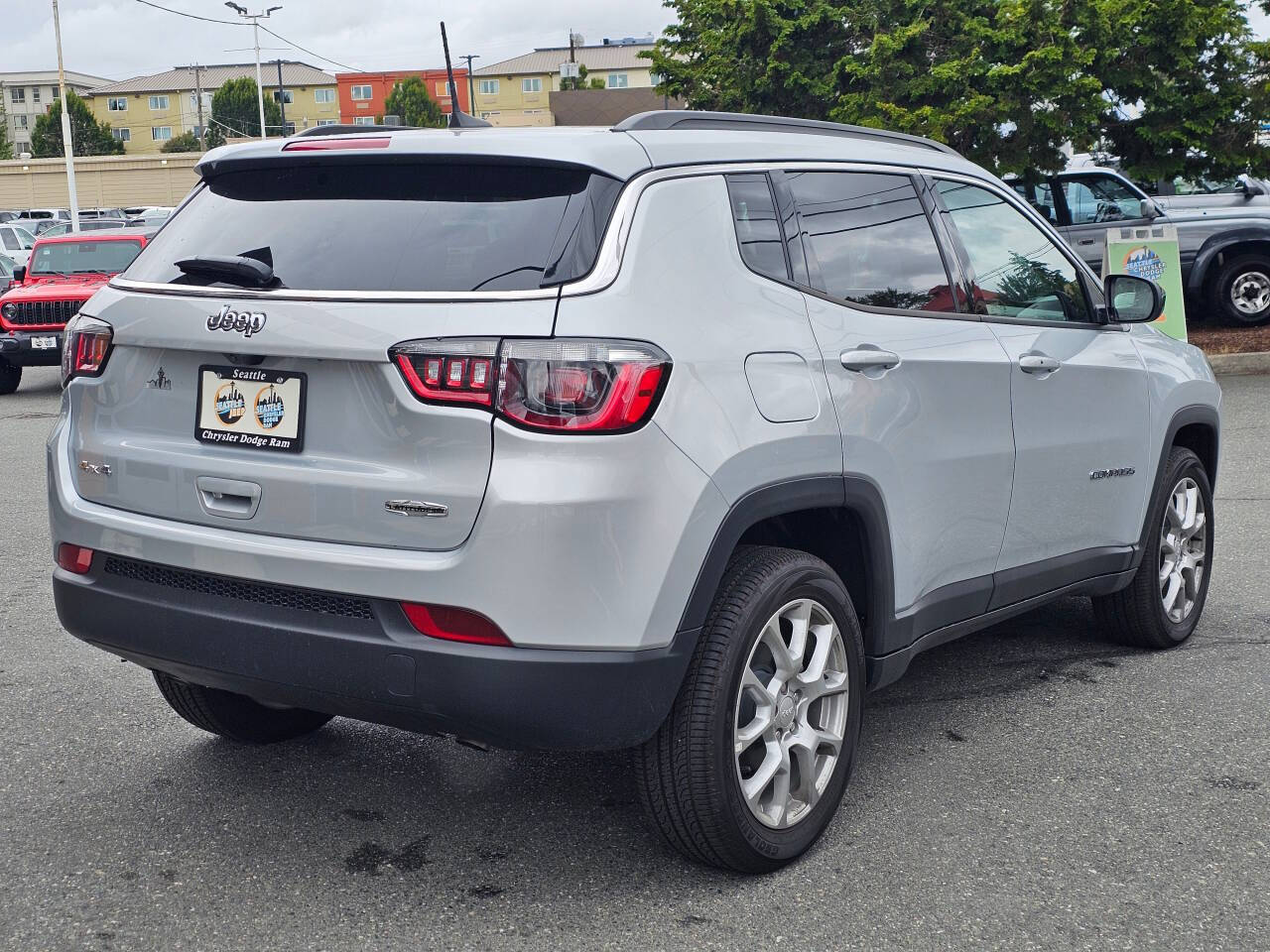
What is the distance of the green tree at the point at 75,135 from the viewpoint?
93688mm

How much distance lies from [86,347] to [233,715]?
123 centimetres

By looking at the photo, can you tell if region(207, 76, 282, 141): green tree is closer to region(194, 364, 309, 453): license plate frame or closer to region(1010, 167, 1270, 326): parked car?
region(1010, 167, 1270, 326): parked car

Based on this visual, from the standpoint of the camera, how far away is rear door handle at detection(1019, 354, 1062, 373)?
4.26 meters

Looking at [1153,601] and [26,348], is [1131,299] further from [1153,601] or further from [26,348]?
[26,348]

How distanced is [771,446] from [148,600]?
1487 mm

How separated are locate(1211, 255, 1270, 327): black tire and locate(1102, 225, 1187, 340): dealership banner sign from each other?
2.36 m

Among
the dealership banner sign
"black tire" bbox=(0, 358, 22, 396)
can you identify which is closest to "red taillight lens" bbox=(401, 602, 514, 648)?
the dealership banner sign

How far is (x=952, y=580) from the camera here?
4023mm

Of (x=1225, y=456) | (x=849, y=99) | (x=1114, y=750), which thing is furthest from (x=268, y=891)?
(x=849, y=99)

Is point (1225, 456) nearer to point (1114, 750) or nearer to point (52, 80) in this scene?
point (1114, 750)

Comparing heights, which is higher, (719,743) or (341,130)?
(341,130)

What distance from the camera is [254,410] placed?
10.3 ft

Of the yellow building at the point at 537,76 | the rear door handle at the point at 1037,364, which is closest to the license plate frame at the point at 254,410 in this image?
the rear door handle at the point at 1037,364

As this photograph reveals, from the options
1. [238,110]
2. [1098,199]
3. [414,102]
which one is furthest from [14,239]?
[238,110]
